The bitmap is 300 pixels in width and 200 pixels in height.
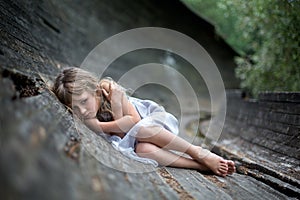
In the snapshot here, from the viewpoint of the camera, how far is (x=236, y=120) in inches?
187

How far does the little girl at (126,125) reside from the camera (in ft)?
7.16

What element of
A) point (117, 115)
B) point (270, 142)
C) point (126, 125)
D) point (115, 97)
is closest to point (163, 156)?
point (126, 125)

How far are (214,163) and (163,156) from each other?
0.38m

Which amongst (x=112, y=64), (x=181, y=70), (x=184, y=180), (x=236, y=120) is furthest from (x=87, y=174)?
(x=181, y=70)

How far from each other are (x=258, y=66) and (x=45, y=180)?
522 centimetres

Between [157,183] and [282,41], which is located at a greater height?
[282,41]

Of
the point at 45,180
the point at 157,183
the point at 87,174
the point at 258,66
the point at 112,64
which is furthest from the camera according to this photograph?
the point at 112,64

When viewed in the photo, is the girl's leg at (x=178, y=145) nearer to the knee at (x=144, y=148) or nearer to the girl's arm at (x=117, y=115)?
the knee at (x=144, y=148)

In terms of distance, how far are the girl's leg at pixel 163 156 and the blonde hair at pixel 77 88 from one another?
42cm

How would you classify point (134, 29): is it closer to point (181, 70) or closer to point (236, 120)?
point (181, 70)

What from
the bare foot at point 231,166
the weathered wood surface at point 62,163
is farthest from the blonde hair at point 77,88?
the bare foot at point 231,166

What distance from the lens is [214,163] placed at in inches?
87.4

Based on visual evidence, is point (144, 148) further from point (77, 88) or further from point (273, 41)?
point (273, 41)

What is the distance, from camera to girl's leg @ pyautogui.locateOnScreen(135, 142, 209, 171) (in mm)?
2154
